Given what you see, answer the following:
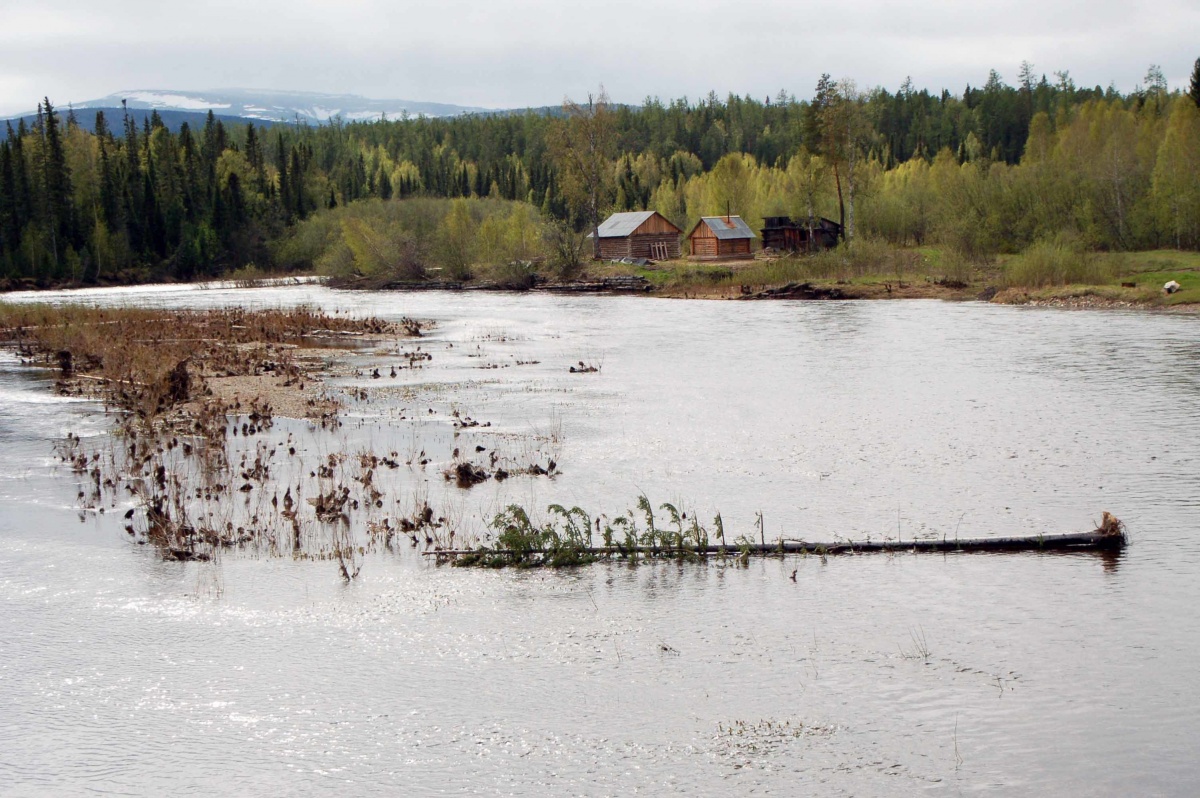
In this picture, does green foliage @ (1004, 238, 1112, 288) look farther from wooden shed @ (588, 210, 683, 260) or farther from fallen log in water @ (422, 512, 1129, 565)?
wooden shed @ (588, 210, 683, 260)

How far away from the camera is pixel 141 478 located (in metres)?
20.7

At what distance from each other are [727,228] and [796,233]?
731 cm

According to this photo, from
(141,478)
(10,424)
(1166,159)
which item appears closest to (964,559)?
(141,478)

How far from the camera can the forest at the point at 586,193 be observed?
76.9 meters

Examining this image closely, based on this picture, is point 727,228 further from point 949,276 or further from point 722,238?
point 949,276

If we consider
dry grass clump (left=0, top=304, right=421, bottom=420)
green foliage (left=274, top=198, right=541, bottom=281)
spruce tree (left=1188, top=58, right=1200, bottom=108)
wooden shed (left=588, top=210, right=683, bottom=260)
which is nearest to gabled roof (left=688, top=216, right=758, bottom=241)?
wooden shed (left=588, top=210, right=683, bottom=260)

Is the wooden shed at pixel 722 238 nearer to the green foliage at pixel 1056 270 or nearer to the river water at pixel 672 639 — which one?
the green foliage at pixel 1056 270

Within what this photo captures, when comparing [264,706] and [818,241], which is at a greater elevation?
[818,241]

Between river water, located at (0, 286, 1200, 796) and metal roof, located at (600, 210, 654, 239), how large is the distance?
83.4m

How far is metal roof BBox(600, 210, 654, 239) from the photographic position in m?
107

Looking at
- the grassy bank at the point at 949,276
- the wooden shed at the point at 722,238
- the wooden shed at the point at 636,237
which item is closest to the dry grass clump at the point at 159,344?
the grassy bank at the point at 949,276

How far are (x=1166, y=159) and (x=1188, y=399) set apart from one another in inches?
2276

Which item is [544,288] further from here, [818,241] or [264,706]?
[264,706]

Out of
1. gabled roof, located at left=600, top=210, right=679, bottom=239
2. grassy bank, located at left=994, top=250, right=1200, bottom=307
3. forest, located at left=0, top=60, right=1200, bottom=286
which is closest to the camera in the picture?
grassy bank, located at left=994, top=250, right=1200, bottom=307
